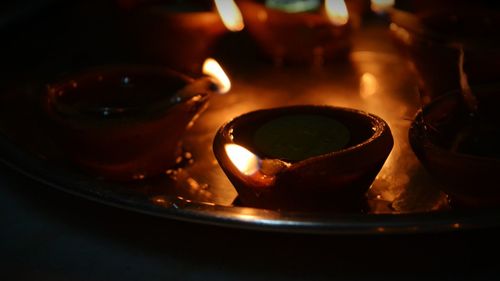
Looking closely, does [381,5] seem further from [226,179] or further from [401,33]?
[226,179]

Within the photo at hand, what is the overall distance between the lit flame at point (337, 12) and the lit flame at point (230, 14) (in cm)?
14

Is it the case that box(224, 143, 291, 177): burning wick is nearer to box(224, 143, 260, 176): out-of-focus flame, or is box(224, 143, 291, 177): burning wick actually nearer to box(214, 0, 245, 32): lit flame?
box(224, 143, 260, 176): out-of-focus flame

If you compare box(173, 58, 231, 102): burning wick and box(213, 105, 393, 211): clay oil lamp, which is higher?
box(173, 58, 231, 102): burning wick

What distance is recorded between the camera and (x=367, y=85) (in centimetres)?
97

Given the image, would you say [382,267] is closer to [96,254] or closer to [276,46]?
[96,254]

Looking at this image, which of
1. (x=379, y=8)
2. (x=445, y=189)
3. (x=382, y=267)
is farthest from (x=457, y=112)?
(x=379, y=8)

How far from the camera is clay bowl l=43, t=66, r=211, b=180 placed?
0.69 metres

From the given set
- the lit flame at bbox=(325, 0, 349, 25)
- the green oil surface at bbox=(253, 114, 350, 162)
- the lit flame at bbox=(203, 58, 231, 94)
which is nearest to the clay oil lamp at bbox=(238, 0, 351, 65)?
the lit flame at bbox=(325, 0, 349, 25)

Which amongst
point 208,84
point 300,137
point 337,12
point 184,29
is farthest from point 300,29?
point 300,137

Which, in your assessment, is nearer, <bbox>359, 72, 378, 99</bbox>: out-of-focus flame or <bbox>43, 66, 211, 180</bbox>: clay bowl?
<bbox>43, 66, 211, 180</bbox>: clay bowl

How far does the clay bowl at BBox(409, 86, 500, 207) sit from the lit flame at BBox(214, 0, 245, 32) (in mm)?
437

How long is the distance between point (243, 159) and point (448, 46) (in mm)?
355

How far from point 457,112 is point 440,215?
0.19 metres

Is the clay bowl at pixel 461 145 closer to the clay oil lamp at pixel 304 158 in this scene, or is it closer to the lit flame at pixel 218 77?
the clay oil lamp at pixel 304 158
